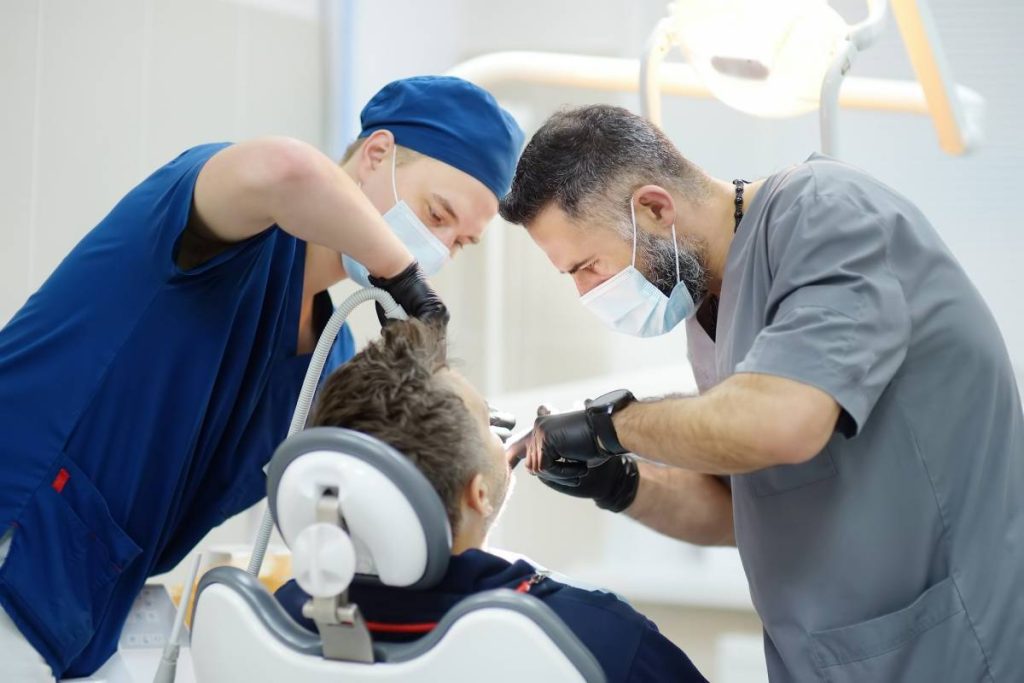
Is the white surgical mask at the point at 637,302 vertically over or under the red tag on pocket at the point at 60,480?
over

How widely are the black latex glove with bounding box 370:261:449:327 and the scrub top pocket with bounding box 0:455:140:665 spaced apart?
1.58 ft

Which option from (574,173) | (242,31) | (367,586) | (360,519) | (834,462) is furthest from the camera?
(242,31)

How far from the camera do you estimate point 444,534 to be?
3.42 feet

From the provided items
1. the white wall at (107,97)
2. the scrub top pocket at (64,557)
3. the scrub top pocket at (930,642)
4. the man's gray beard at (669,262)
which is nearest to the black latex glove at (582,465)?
the man's gray beard at (669,262)

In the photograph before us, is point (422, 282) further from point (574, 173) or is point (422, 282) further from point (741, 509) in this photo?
point (741, 509)

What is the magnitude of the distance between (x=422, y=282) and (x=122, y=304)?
41 centimetres

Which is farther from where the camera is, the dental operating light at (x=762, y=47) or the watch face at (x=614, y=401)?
the dental operating light at (x=762, y=47)

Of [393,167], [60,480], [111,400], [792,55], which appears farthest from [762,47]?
[60,480]

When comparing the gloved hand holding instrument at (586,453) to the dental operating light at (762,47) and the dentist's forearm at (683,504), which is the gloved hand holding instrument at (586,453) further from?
the dental operating light at (762,47)

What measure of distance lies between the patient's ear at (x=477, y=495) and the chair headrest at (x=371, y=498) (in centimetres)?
17

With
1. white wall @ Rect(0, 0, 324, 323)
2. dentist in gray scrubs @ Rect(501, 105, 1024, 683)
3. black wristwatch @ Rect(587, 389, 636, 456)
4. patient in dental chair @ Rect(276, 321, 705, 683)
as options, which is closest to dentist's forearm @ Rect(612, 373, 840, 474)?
dentist in gray scrubs @ Rect(501, 105, 1024, 683)

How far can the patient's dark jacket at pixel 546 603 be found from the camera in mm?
1123

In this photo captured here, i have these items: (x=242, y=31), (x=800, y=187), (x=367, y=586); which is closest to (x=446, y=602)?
(x=367, y=586)

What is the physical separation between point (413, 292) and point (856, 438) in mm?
628
